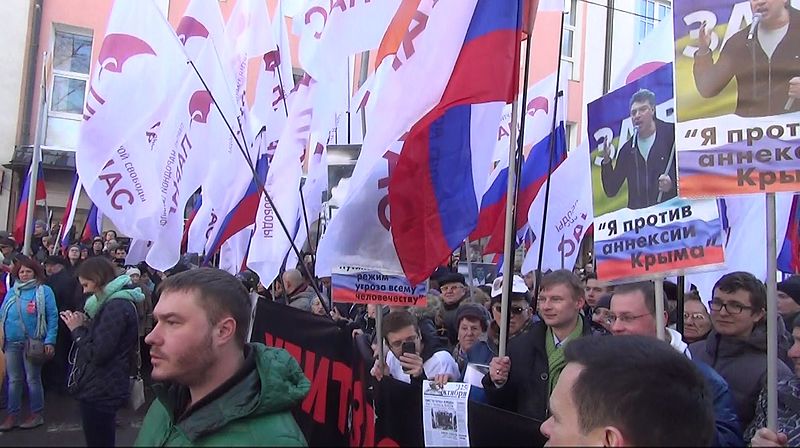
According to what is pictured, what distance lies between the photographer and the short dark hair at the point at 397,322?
445cm

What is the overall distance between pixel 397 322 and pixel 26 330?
410cm

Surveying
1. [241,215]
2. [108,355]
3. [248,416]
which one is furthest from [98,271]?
[248,416]

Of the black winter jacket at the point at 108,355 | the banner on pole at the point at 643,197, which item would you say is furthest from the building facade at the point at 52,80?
the banner on pole at the point at 643,197

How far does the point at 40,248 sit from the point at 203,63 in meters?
6.44

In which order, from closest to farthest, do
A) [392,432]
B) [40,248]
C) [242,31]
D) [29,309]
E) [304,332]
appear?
1. [392,432]
2. [304,332]
3. [29,309]
4. [242,31]
5. [40,248]

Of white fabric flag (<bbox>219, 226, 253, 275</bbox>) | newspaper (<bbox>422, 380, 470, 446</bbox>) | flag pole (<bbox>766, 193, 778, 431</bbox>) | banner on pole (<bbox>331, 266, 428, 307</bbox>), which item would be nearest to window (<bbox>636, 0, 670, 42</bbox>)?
white fabric flag (<bbox>219, 226, 253, 275</bbox>)

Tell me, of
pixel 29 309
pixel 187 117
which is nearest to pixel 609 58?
pixel 187 117

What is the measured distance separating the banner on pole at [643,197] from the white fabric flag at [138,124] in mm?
4063

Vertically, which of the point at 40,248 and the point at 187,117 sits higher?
the point at 187,117

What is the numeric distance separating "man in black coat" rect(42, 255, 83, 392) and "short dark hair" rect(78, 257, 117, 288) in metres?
2.53

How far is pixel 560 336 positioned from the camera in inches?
143

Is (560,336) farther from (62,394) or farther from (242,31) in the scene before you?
(62,394)

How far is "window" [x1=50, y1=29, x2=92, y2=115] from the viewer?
16.8m

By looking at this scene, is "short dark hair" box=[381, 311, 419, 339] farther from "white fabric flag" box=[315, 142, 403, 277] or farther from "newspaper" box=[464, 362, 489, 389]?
"newspaper" box=[464, 362, 489, 389]
